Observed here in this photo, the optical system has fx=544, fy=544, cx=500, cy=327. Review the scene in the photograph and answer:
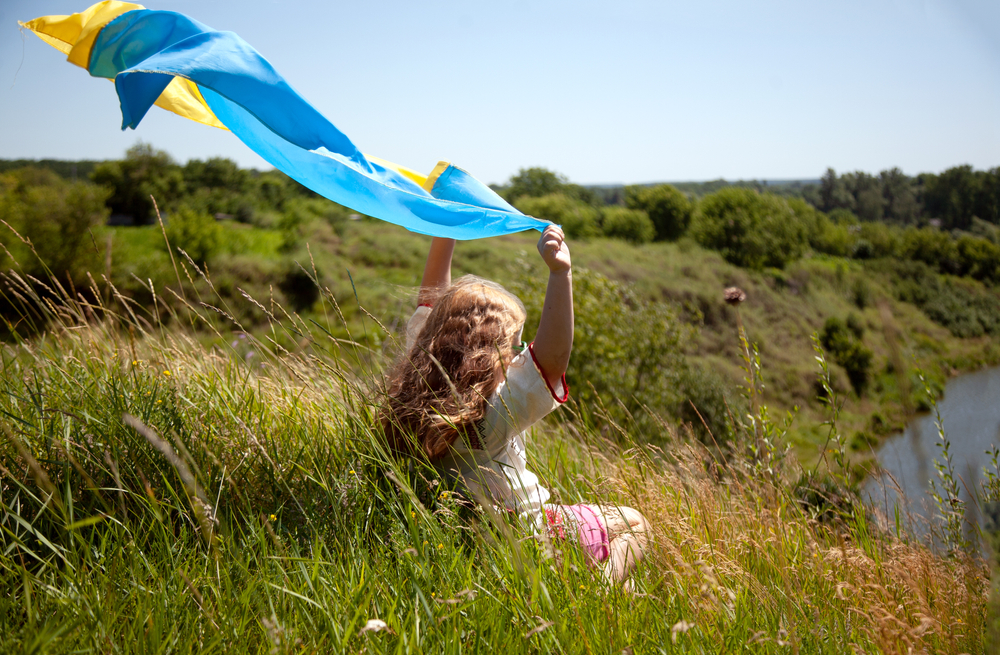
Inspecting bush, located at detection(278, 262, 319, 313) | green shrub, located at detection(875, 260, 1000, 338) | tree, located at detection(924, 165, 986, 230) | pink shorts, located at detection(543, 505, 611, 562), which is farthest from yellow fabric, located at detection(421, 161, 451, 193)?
green shrub, located at detection(875, 260, 1000, 338)

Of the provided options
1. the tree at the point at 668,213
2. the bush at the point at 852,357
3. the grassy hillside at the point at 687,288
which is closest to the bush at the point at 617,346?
the grassy hillside at the point at 687,288

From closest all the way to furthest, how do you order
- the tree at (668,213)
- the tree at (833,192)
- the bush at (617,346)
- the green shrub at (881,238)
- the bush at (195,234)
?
the bush at (617,346) < the bush at (195,234) < the green shrub at (881,238) < the tree at (833,192) < the tree at (668,213)

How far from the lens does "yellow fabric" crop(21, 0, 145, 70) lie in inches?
97.5

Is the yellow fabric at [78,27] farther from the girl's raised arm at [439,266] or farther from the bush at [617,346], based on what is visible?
the bush at [617,346]

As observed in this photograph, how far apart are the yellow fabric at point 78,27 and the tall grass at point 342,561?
4.68ft

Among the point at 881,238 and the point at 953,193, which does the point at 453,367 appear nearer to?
the point at 953,193

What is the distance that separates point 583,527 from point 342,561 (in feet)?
2.47

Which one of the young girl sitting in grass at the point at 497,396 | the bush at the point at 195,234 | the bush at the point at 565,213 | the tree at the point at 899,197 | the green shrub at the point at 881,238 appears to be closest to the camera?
the young girl sitting in grass at the point at 497,396

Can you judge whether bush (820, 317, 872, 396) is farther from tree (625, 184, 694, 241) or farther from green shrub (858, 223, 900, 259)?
tree (625, 184, 694, 241)

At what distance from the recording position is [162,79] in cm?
184

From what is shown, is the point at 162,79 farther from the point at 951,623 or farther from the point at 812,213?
the point at 812,213

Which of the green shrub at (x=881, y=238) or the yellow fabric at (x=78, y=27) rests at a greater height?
the green shrub at (x=881, y=238)

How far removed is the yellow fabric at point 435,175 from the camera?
9.14 feet

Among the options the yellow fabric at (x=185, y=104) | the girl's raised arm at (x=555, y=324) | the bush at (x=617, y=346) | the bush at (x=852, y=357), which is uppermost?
the yellow fabric at (x=185, y=104)
